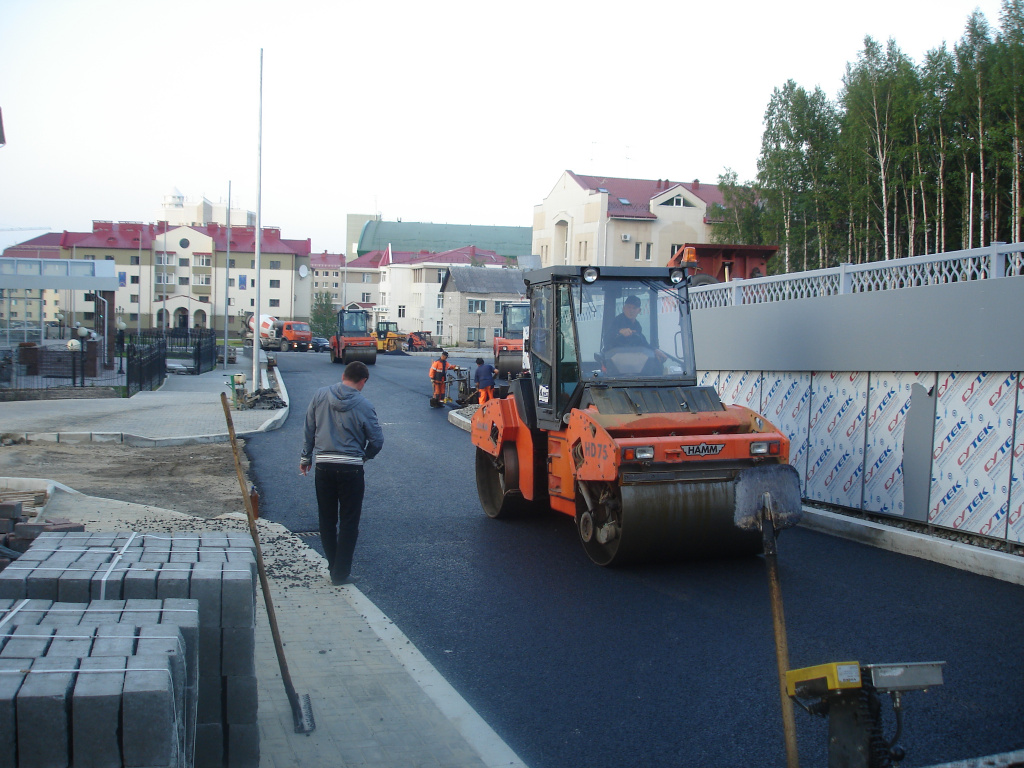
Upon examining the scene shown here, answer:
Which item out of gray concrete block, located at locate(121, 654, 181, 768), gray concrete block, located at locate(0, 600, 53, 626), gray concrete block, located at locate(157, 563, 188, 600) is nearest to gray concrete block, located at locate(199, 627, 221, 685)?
gray concrete block, located at locate(157, 563, 188, 600)

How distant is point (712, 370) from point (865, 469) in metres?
3.70

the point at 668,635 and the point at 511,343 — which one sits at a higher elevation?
the point at 511,343

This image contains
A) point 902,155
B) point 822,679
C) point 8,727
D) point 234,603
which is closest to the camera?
point 8,727

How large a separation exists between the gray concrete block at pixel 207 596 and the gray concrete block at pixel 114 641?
0.56 metres

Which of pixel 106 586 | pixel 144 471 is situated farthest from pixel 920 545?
pixel 144 471

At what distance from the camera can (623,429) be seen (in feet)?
23.8

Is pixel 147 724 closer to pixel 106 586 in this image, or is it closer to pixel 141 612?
pixel 141 612

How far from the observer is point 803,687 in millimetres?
3033

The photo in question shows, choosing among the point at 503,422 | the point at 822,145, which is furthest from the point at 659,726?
the point at 822,145

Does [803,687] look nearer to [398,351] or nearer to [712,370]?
[712,370]

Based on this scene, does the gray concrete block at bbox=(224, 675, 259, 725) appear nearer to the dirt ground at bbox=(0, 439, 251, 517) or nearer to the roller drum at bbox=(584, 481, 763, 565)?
the roller drum at bbox=(584, 481, 763, 565)

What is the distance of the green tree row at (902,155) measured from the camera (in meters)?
26.6

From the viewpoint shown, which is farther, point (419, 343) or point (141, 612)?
point (419, 343)

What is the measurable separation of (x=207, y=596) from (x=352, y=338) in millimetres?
39962
